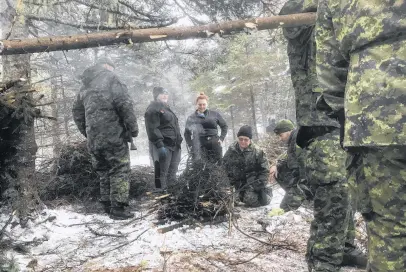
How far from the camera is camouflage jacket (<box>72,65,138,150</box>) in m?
4.89

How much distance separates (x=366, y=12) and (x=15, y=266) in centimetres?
304

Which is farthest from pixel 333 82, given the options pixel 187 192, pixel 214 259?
pixel 187 192

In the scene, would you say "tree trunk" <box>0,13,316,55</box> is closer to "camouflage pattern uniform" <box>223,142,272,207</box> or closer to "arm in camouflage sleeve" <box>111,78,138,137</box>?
"arm in camouflage sleeve" <box>111,78,138,137</box>

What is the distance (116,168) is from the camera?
16.3 ft

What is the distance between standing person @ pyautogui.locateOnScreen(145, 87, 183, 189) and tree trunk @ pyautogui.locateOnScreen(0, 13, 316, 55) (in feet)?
9.51

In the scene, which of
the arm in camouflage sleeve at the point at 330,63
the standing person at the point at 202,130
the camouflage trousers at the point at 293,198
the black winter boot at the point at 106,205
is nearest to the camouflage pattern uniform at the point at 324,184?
the arm in camouflage sleeve at the point at 330,63

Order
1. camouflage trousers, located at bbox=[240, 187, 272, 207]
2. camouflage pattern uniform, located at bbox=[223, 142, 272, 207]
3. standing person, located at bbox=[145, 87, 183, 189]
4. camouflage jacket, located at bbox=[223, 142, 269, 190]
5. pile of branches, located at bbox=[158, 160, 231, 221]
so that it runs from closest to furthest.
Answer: pile of branches, located at bbox=[158, 160, 231, 221] < camouflage trousers, located at bbox=[240, 187, 272, 207] < camouflage pattern uniform, located at bbox=[223, 142, 272, 207] < camouflage jacket, located at bbox=[223, 142, 269, 190] < standing person, located at bbox=[145, 87, 183, 189]

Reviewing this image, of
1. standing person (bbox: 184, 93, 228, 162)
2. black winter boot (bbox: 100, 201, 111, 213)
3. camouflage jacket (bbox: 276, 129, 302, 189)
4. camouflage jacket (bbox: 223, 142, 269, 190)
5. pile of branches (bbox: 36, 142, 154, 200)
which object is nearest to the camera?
camouflage jacket (bbox: 276, 129, 302, 189)

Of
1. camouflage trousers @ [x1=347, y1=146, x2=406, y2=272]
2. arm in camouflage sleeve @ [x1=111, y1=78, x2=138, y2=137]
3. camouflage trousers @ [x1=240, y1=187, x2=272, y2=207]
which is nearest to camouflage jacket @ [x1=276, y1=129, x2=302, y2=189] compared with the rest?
camouflage trousers @ [x1=240, y1=187, x2=272, y2=207]

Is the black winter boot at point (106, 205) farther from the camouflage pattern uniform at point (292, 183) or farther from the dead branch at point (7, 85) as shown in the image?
the camouflage pattern uniform at point (292, 183)

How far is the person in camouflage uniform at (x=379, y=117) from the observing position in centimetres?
138

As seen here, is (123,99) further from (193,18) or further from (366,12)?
(366,12)

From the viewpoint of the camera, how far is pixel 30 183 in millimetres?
3881

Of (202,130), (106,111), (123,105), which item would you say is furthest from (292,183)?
(202,130)
